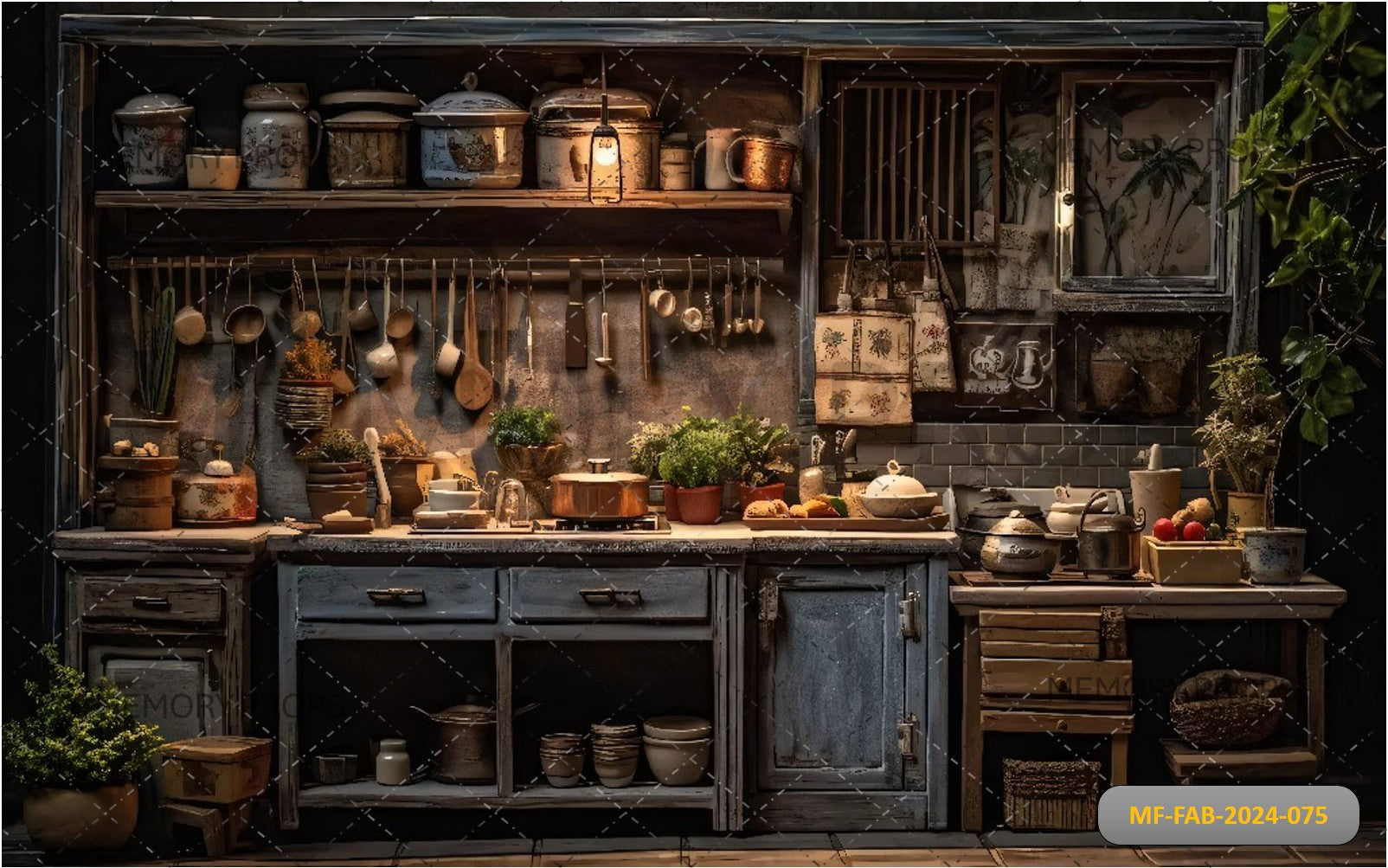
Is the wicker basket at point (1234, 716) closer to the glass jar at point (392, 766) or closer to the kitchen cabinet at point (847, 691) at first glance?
the kitchen cabinet at point (847, 691)

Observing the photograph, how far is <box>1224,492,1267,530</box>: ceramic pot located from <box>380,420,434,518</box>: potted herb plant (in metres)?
2.87

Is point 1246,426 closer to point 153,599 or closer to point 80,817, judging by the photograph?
point 153,599

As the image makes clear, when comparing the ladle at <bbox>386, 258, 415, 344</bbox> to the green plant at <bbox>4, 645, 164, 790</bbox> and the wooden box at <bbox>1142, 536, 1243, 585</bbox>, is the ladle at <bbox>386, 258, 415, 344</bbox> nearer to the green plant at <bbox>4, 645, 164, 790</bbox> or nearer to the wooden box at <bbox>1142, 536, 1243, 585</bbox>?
the green plant at <bbox>4, 645, 164, 790</bbox>

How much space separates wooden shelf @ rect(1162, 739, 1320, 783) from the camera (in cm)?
536

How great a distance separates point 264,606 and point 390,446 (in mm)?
739

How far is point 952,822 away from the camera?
551cm

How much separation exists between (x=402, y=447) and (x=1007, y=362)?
226cm

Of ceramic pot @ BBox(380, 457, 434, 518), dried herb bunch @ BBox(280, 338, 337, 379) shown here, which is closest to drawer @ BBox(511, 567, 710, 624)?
ceramic pot @ BBox(380, 457, 434, 518)

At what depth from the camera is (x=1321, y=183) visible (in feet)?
18.6

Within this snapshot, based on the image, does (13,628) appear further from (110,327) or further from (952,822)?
(952,822)

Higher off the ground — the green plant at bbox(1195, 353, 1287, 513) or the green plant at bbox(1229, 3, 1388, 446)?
the green plant at bbox(1229, 3, 1388, 446)

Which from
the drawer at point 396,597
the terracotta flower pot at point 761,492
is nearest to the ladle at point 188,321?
the drawer at point 396,597

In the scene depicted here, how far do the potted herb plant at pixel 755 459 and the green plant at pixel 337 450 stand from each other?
132 centimetres

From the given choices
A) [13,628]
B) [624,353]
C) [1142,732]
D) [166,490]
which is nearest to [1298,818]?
[1142,732]
